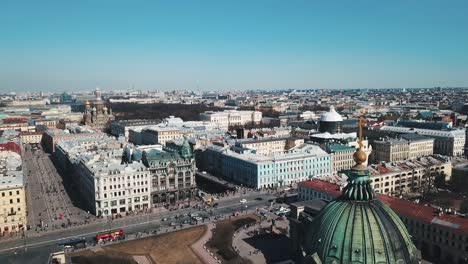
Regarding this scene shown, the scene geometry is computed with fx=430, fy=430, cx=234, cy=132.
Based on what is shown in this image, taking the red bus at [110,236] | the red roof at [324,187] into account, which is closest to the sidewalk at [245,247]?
the red roof at [324,187]

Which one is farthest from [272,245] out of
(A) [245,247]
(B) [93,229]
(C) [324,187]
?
(B) [93,229]

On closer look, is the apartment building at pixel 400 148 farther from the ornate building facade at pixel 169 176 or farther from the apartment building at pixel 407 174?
the ornate building facade at pixel 169 176

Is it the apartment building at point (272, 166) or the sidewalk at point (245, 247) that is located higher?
the apartment building at point (272, 166)

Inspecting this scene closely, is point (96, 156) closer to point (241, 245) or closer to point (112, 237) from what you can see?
point (112, 237)

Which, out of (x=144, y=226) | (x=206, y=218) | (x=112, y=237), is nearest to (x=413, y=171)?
(x=206, y=218)

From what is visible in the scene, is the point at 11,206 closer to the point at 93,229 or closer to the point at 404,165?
the point at 93,229
